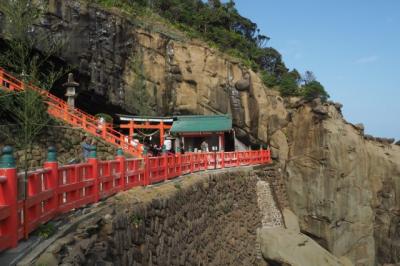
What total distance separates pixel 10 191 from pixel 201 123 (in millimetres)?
23321

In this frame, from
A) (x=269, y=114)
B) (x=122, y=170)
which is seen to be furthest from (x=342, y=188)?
(x=122, y=170)

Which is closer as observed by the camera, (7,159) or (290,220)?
(7,159)

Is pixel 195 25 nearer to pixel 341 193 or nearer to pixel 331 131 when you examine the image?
pixel 331 131

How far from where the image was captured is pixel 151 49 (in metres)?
30.2

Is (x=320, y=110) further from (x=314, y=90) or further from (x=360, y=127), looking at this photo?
(x=314, y=90)

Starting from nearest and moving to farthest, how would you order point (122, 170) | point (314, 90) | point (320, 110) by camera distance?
point (122, 170)
point (320, 110)
point (314, 90)

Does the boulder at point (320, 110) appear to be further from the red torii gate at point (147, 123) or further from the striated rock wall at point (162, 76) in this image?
the red torii gate at point (147, 123)

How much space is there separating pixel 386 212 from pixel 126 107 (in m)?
18.6

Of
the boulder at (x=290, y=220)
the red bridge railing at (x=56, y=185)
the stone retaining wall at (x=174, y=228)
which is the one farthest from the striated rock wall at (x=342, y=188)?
the red bridge railing at (x=56, y=185)

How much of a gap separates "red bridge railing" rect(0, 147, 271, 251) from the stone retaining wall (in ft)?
1.40

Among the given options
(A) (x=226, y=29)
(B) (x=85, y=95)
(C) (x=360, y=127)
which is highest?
(A) (x=226, y=29)

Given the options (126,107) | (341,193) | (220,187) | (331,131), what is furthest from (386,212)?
(126,107)

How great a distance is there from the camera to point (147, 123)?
91.7ft

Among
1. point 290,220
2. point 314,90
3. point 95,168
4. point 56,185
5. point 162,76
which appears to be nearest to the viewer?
point 56,185
